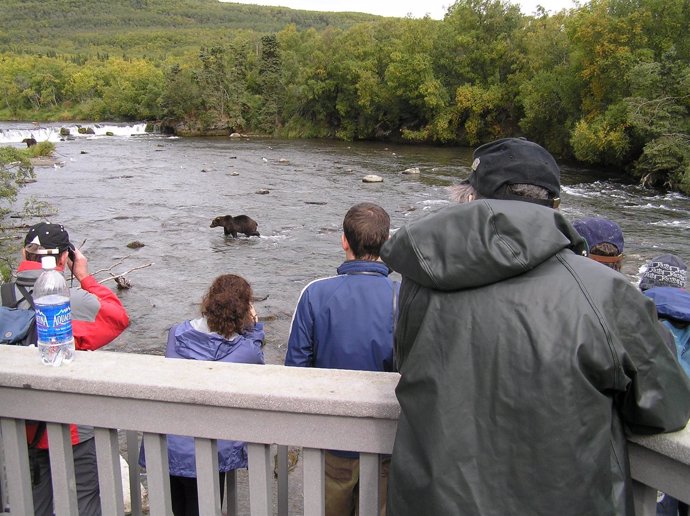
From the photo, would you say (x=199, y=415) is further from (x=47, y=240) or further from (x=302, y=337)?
(x=47, y=240)

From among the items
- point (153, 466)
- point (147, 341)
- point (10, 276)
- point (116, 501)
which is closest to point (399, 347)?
point (153, 466)

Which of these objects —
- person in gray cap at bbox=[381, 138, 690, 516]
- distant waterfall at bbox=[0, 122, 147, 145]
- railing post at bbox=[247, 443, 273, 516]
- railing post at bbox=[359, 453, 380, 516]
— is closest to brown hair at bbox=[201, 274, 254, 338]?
railing post at bbox=[247, 443, 273, 516]

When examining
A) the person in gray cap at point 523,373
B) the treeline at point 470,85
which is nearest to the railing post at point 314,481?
the person in gray cap at point 523,373

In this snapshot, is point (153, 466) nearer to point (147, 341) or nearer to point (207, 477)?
point (207, 477)

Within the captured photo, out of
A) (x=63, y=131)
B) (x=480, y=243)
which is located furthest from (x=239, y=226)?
(x=63, y=131)

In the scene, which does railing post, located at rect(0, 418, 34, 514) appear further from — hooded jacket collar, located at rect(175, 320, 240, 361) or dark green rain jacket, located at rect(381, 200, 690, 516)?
dark green rain jacket, located at rect(381, 200, 690, 516)

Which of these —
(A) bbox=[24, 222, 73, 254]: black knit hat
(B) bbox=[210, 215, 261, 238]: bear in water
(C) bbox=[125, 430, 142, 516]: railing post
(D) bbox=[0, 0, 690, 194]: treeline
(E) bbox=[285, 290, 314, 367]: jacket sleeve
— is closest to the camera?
(C) bbox=[125, 430, 142, 516]: railing post

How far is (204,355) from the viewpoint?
132 inches

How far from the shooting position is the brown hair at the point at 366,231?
10.4 ft

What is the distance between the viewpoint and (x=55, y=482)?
2293 millimetres

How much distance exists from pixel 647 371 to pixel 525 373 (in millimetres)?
326

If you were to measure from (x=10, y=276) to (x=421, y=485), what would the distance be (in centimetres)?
905

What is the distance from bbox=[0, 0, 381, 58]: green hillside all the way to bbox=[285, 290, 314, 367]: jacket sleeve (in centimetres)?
15259

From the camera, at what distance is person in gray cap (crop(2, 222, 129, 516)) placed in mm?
2957
